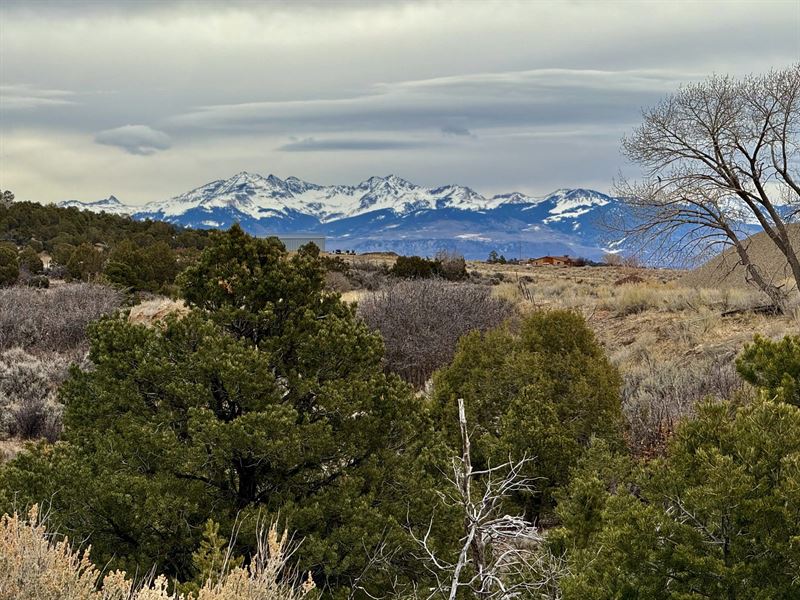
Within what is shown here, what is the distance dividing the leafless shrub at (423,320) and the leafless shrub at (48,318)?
6906 millimetres

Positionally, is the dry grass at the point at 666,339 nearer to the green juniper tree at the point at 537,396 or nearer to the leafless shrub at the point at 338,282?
the green juniper tree at the point at 537,396

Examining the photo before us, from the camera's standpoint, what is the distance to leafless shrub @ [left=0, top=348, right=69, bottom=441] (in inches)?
548

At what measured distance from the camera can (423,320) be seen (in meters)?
19.7

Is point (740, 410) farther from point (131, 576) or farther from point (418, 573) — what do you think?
point (131, 576)

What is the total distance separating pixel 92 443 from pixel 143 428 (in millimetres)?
601

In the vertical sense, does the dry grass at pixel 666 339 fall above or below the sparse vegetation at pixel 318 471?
below

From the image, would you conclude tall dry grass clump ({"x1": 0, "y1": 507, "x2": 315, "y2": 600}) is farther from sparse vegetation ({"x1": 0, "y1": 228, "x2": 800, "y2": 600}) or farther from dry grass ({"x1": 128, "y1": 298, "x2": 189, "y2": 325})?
dry grass ({"x1": 128, "y1": 298, "x2": 189, "y2": 325})

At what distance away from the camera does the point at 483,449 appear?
32.5 feet

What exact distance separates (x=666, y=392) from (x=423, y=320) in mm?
7807

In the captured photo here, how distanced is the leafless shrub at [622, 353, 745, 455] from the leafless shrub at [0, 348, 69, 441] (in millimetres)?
8418

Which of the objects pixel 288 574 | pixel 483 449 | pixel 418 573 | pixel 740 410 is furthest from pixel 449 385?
pixel 740 410

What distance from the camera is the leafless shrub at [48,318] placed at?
21.3 metres

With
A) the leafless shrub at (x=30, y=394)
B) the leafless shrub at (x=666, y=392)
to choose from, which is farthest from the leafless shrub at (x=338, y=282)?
the leafless shrub at (x=666, y=392)

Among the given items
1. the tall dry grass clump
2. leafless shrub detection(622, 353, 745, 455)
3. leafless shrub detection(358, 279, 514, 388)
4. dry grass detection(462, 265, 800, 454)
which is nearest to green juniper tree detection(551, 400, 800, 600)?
the tall dry grass clump
